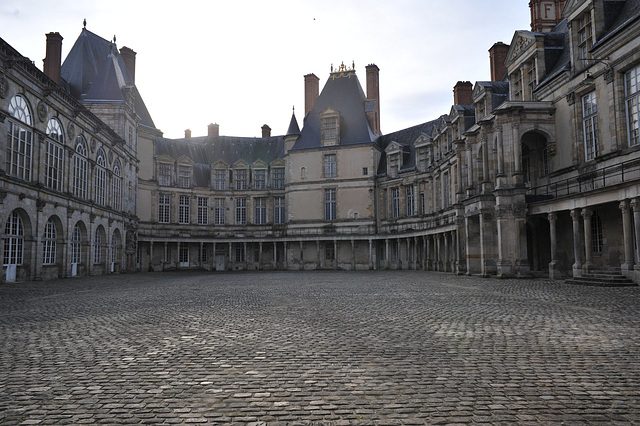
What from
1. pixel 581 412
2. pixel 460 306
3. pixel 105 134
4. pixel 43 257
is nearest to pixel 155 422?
pixel 581 412

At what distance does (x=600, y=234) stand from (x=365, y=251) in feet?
78.0

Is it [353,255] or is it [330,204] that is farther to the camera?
[330,204]

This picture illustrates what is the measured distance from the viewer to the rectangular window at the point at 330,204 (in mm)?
44000

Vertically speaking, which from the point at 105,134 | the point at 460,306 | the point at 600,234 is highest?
the point at 105,134

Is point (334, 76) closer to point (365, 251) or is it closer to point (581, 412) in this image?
point (365, 251)

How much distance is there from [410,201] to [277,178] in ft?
49.4

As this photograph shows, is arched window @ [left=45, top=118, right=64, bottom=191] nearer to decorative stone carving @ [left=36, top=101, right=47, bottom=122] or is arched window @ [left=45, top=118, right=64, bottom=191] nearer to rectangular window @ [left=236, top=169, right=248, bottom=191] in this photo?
decorative stone carving @ [left=36, top=101, right=47, bottom=122]

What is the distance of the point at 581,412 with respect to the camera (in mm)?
Result: 3885

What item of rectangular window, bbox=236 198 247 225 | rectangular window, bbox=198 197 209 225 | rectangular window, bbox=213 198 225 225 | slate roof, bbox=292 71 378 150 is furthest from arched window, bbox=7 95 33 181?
rectangular window, bbox=236 198 247 225

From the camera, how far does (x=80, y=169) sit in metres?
28.2

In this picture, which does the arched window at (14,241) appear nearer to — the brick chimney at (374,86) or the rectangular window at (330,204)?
the rectangular window at (330,204)

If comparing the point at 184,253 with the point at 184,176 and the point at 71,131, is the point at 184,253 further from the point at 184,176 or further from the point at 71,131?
the point at 71,131

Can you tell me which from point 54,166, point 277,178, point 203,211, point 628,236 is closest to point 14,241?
point 54,166

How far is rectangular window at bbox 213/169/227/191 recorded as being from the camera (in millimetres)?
48000
